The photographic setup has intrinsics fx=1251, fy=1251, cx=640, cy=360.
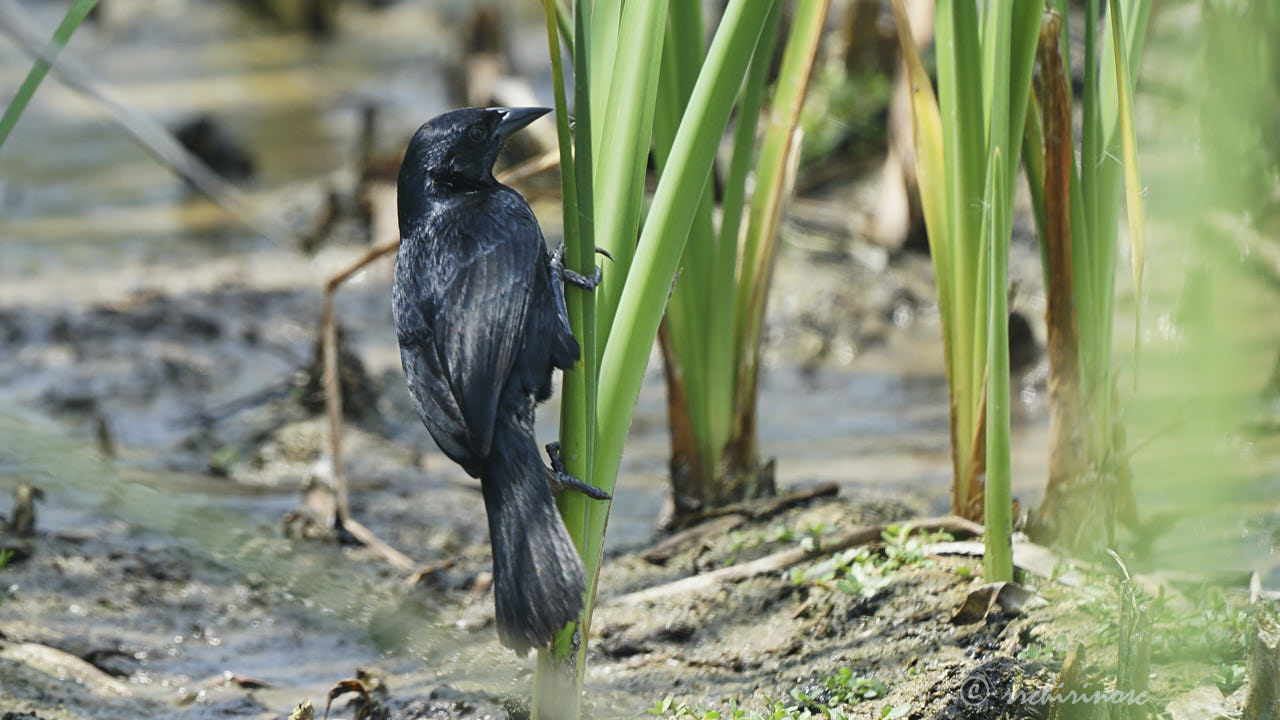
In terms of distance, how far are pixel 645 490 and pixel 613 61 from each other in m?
2.07

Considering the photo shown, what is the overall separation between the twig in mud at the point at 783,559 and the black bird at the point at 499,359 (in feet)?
2.40

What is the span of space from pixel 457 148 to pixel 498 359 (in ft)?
1.73

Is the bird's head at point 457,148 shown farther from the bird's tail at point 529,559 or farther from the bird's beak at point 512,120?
the bird's tail at point 529,559

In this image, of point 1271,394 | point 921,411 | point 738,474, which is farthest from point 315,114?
point 1271,394

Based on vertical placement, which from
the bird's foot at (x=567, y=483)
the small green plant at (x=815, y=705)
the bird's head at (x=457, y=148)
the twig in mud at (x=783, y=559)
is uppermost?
the bird's head at (x=457, y=148)

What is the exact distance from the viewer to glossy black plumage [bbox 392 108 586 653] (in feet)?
6.06

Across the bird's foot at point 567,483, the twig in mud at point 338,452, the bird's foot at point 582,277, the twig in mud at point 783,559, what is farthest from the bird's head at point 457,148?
the twig in mud at point 783,559

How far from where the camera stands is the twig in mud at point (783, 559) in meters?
2.54

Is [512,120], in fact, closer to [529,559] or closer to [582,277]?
[582,277]

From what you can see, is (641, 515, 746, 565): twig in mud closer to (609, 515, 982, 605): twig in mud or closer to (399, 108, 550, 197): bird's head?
(609, 515, 982, 605): twig in mud

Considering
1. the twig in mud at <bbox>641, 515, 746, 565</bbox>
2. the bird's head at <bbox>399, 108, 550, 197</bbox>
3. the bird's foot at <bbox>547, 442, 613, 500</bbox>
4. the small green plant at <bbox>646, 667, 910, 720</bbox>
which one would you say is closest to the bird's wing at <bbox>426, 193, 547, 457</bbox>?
the bird's foot at <bbox>547, 442, 613, 500</bbox>

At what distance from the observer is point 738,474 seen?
3.10m

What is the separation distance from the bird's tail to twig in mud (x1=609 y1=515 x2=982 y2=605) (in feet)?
2.80

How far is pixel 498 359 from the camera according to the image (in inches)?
79.4
